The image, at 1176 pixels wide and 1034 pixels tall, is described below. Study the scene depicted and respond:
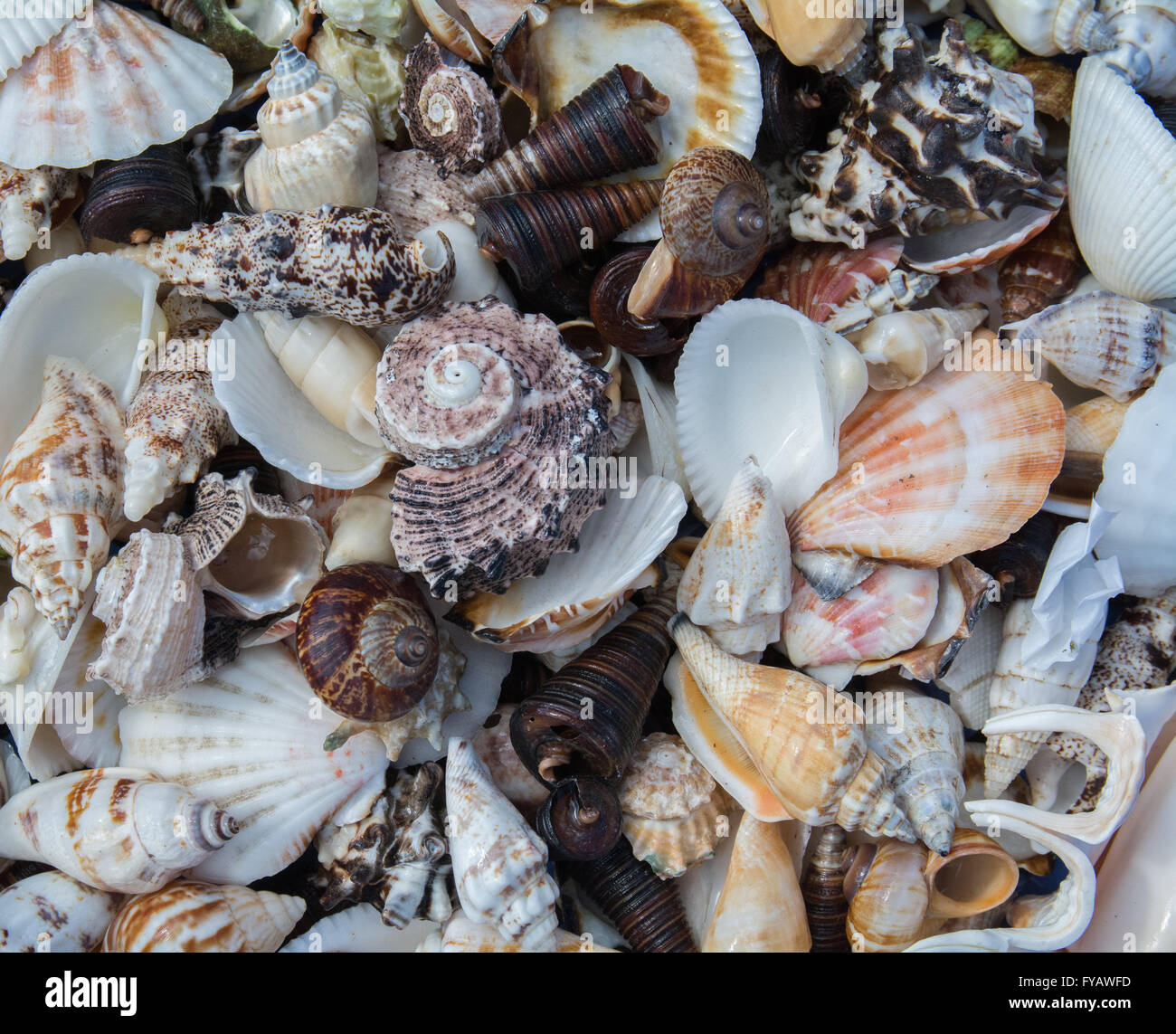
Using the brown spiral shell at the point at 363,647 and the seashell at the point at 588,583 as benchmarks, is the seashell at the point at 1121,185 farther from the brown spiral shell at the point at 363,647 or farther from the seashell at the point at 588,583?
the brown spiral shell at the point at 363,647

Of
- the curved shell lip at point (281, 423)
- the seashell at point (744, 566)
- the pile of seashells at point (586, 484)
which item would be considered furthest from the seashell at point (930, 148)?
the curved shell lip at point (281, 423)

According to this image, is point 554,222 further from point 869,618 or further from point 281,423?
point 869,618

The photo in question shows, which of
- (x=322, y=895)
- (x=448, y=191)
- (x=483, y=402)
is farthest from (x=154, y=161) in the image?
(x=322, y=895)

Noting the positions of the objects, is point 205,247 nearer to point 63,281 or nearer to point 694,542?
point 63,281

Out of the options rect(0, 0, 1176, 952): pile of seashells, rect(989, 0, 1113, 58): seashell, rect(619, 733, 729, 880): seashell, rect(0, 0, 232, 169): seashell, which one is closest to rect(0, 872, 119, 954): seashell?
rect(0, 0, 1176, 952): pile of seashells

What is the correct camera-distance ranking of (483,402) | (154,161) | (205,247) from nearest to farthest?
(483,402) < (205,247) < (154,161)

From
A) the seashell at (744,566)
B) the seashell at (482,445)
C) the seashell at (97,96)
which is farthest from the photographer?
the seashell at (97,96)
